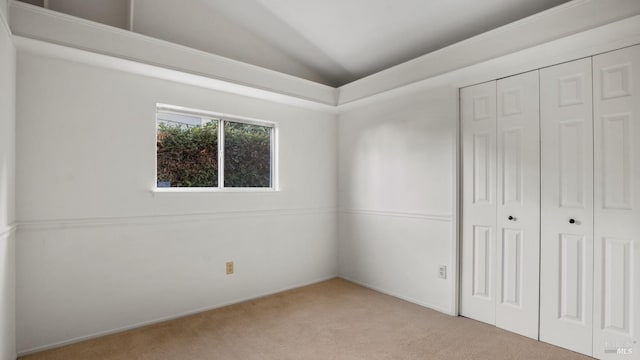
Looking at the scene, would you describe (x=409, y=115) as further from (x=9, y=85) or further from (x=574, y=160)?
(x=9, y=85)

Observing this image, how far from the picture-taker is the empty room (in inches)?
86.6

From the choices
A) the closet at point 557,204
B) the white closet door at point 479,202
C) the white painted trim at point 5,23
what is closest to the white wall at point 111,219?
the white painted trim at point 5,23

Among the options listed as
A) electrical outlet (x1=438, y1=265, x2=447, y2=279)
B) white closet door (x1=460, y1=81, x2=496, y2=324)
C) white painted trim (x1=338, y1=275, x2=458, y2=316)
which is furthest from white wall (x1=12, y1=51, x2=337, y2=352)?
white closet door (x1=460, y1=81, x2=496, y2=324)

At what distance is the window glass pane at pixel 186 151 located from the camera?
296 cm

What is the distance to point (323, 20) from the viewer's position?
313cm

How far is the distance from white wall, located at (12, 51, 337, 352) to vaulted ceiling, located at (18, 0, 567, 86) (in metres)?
0.52

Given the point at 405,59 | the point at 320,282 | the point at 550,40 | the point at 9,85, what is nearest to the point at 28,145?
the point at 9,85

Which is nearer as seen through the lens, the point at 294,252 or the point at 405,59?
the point at 405,59

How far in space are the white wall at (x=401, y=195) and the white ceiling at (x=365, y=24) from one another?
19.3 inches

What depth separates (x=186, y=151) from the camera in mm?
3098

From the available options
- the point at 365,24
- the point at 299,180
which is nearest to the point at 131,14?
the point at 365,24

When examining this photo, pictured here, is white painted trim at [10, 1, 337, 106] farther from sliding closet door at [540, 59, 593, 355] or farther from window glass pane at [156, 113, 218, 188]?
sliding closet door at [540, 59, 593, 355]

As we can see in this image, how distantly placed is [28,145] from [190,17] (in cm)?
172

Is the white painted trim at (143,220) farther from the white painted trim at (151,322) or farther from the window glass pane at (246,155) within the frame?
the white painted trim at (151,322)
